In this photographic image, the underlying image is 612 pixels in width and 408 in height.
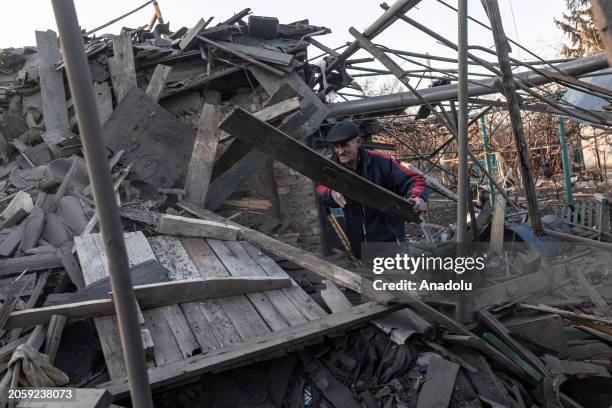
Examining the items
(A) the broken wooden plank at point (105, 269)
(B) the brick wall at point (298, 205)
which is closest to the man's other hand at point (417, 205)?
(A) the broken wooden plank at point (105, 269)

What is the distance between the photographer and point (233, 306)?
2.96 meters

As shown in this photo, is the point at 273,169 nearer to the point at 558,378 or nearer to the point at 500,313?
the point at 500,313

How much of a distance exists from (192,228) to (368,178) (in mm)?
1590

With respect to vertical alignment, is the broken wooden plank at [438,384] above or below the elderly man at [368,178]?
below

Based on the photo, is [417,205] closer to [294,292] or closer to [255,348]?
[294,292]

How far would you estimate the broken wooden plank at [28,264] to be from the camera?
3.20 m

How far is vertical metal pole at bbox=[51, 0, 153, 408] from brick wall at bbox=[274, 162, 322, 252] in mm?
5350

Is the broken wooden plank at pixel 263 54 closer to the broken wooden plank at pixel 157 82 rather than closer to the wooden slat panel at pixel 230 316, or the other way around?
the broken wooden plank at pixel 157 82

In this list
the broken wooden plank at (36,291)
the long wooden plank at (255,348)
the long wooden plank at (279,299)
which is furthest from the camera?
the long wooden plank at (279,299)

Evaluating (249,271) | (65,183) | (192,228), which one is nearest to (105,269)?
(192,228)

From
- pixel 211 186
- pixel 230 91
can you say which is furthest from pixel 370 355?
pixel 230 91

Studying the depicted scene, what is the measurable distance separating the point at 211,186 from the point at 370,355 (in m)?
2.95

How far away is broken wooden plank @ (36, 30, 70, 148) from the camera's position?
227 inches

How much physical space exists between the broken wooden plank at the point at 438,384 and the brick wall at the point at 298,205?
3921mm
